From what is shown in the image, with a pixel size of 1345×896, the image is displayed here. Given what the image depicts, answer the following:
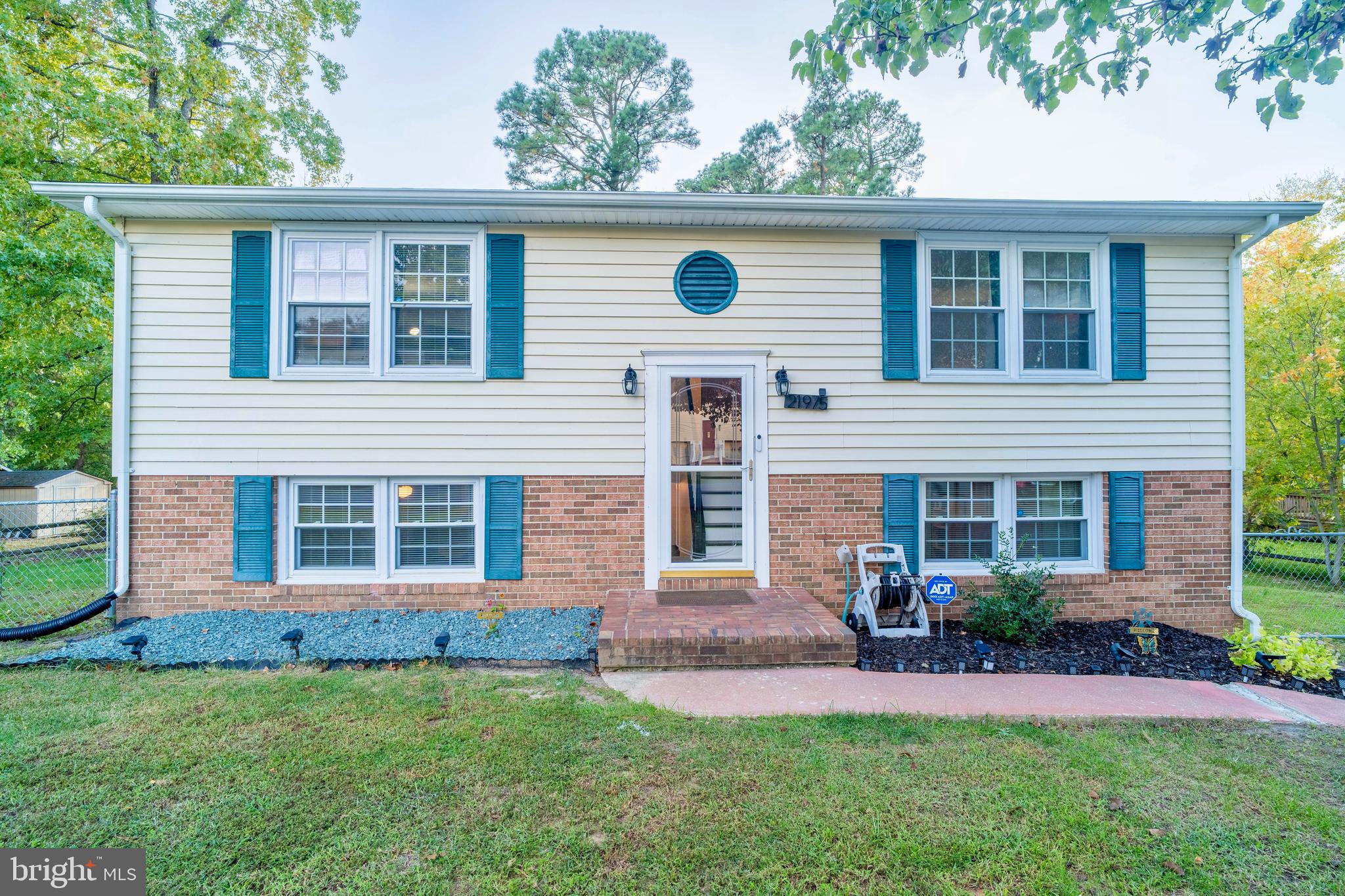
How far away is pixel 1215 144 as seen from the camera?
971cm

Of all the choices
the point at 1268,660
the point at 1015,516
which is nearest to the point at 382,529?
the point at 1015,516

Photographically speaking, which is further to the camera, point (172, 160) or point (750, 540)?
point (172, 160)

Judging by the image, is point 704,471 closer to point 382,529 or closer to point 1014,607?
point 1014,607

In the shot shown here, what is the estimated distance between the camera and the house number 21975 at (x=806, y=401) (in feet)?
17.6

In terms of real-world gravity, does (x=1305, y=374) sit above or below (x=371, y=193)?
below

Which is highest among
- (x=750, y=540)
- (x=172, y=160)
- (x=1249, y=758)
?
(x=172, y=160)

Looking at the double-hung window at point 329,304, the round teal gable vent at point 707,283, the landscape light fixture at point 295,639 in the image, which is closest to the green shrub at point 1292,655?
the round teal gable vent at point 707,283

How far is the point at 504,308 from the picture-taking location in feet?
17.3

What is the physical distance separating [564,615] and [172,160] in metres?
11.3

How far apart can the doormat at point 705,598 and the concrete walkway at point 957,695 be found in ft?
2.88

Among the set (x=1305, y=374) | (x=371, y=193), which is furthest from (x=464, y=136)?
(x=1305, y=374)

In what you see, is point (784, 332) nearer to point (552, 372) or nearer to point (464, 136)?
point (552, 372)

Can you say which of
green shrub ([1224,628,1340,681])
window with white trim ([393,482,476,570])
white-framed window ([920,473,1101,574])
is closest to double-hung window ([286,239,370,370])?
window with white trim ([393,482,476,570])

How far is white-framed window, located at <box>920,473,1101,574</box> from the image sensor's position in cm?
557
